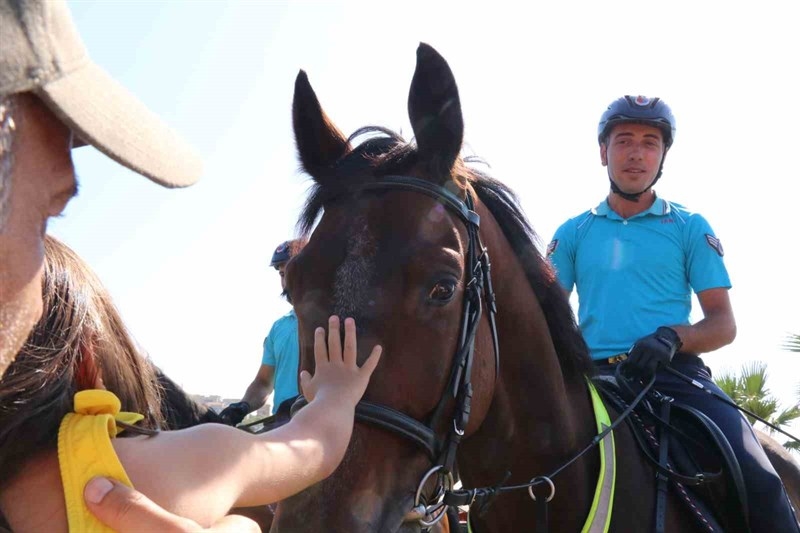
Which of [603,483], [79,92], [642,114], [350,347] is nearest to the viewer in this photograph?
[79,92]

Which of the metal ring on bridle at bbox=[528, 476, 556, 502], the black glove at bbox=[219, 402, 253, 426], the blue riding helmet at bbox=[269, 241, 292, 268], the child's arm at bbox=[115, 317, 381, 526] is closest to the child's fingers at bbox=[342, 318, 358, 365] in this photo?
the child's arm at bbox=[115, 317, 381, 526]

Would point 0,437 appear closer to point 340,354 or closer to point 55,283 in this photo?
point 55,283

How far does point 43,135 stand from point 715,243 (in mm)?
4201

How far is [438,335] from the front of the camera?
2920mm

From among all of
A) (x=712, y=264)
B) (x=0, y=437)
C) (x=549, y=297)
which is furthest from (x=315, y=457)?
(x=712, y=264)

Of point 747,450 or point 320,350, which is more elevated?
point 320,350

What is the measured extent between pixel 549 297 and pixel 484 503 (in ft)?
3.44

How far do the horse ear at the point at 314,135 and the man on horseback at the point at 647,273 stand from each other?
1.88 meters

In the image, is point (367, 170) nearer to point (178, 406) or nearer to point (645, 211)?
point (178, 406)

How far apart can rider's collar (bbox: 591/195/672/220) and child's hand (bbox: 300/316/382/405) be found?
2967mm

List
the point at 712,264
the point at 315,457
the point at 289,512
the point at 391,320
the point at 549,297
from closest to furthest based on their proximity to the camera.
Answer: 1. the point at 315,457
2. the point at 289,512
3. the point at 391,320
4. the point at 549,297
5. the point at 712,264

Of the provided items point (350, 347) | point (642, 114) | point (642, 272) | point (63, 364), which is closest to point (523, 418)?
point (350, 347)

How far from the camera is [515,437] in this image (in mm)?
3365

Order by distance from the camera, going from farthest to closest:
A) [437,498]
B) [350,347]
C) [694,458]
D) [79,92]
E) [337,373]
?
1. [694,458]
2. [437,498]
3. [350,347]
4. [337,373]
5. [79,92]
